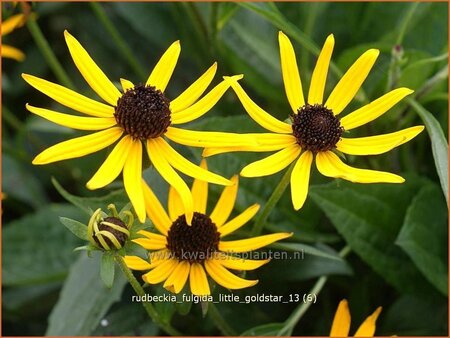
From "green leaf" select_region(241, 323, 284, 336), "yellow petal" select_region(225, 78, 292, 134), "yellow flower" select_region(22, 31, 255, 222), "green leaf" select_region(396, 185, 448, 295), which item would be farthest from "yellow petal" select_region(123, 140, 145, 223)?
"green leaf" select_region(396, 185, 448, 295)

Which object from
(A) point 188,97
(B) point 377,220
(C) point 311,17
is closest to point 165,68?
(A) point 188,97

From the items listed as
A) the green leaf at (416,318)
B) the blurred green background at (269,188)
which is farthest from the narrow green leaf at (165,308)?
the green leaf at (416,318)

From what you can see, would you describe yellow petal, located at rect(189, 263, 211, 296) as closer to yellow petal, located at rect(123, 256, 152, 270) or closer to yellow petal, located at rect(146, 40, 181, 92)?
yellow petal, located at rect(123, 256, 152, 270)

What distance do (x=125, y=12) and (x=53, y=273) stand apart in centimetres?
46

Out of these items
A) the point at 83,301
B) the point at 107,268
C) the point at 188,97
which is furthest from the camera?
the point at 83,301

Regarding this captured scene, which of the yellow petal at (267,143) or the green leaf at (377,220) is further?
the green leaf at (377,220)

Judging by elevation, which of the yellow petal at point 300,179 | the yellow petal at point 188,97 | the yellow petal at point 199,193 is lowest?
the yellow petal at point 300,179

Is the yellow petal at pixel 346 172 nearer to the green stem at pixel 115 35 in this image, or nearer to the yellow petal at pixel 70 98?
the yellow petal at pixel 70 98

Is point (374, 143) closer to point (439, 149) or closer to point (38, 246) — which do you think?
point (439, 149)

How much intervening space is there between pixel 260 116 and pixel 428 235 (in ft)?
1.15

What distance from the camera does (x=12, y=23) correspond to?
1.03 meters

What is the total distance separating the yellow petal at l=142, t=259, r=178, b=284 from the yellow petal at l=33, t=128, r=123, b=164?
125 mm

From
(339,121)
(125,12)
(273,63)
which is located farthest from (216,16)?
(339,121)

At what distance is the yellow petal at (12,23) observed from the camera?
102 centimetres
